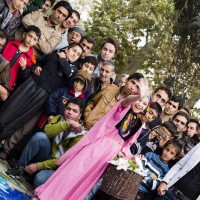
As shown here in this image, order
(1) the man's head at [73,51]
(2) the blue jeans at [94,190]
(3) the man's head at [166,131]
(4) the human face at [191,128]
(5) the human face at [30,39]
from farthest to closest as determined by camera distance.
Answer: (4) the human face at [191,128]
(3) the man's head at [166,131]
(1) the man's head at [73,51]
(5) the human face at [30,39]
(2) the blue jeans at [94,190]

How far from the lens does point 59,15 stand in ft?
19.5

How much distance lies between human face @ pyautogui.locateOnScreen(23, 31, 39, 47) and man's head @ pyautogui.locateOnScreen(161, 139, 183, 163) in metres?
2.30

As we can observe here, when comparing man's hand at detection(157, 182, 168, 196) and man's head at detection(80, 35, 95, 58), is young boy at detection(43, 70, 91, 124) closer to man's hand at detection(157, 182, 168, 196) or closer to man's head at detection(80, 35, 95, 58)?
man's head at detection(80, 35, 95, 58)

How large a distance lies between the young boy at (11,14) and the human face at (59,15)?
50 centimetres

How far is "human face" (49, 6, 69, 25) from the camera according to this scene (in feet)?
19.5

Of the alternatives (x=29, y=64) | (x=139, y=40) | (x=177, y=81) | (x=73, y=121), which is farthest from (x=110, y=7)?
(x=73, y=121)

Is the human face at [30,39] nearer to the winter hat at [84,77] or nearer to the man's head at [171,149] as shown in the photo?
the winter hat at [84,77]

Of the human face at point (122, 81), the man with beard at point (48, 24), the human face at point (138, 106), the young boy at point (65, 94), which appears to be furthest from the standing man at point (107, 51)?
the human face at point (138, 106)

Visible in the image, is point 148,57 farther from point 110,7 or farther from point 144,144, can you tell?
point 144,144

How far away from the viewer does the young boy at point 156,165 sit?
4.97 meters

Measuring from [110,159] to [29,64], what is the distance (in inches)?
76.0

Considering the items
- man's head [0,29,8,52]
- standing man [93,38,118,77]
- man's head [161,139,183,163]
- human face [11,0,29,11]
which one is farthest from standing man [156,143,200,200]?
human face [11,0,29,11]

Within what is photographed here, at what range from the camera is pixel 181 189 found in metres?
4.94

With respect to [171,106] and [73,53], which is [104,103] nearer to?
[73,53]
